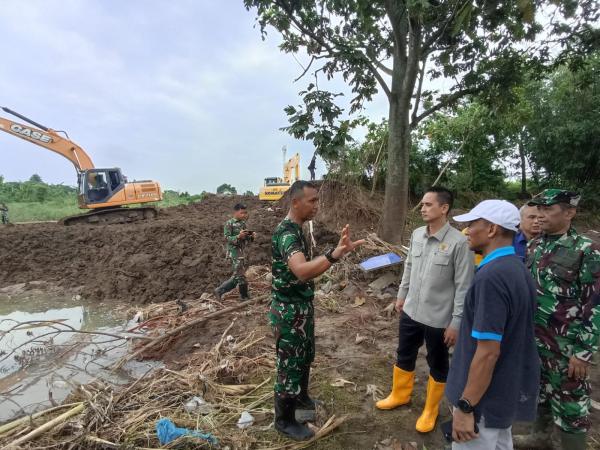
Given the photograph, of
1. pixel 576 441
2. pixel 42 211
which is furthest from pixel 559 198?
pixel 42 211

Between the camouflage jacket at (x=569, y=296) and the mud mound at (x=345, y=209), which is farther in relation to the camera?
the mud mound at (x=345, y=209)

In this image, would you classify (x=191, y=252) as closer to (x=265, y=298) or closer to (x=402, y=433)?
(x=265, y=298)

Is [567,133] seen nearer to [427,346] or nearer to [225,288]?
[225,288]

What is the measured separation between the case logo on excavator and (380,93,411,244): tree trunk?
15.4m

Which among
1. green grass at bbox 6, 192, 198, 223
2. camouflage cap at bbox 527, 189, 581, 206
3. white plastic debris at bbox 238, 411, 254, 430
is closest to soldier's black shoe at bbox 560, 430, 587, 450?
camouflage cap at bbox 527, 189, 581, 206

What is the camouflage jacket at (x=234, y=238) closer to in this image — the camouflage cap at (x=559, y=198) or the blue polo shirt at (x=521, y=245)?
the blue polo shirt at (x=521, y=245)

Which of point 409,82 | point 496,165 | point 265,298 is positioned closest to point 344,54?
point 409,82

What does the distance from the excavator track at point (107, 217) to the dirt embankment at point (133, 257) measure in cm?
195

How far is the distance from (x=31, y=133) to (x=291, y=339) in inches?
691

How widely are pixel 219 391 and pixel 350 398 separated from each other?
1.25 metres

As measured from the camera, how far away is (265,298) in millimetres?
6707

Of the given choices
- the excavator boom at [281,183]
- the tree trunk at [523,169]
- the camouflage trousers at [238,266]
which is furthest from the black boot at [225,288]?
the tree trunk at [523,169]

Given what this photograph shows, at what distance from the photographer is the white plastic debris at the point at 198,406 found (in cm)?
328

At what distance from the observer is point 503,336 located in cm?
174
